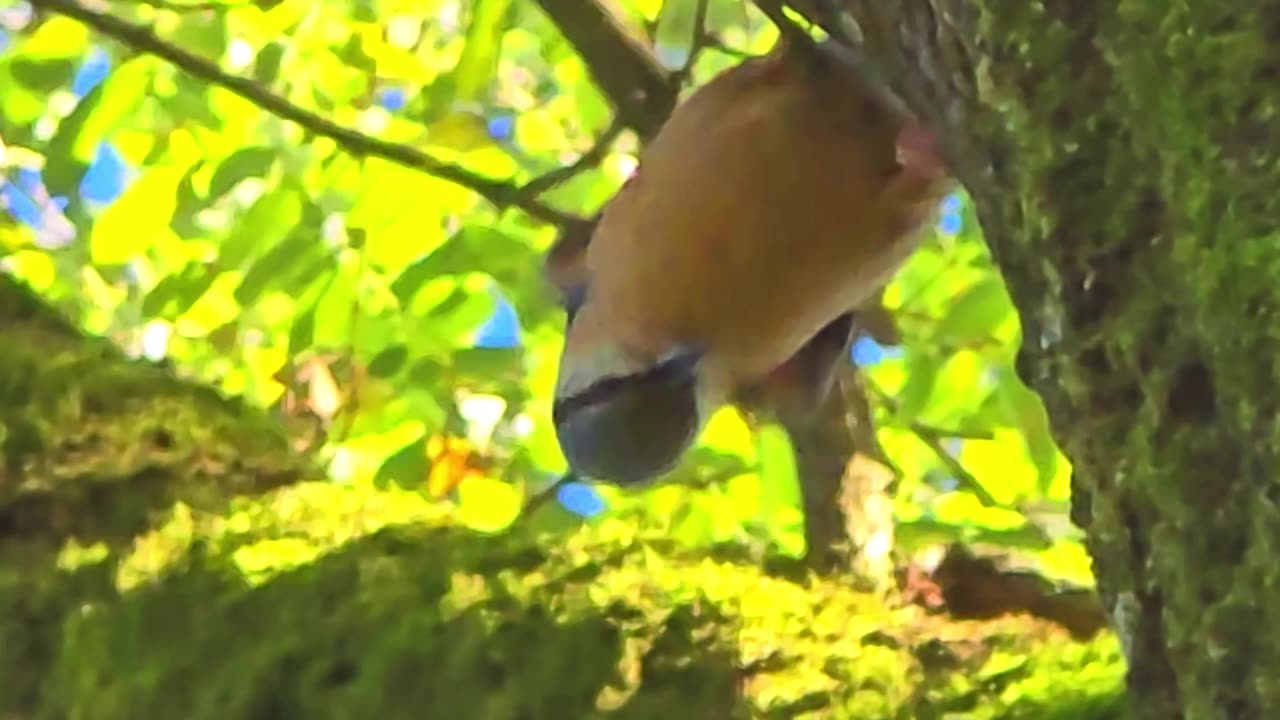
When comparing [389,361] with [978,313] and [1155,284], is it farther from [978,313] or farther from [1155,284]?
[1155,284]

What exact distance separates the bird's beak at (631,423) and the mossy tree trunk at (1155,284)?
240mm

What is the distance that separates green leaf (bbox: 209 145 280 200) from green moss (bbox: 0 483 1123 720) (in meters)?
0.55

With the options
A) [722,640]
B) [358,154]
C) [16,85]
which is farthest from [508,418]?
[722,640]

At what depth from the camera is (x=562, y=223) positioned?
3.13 feet

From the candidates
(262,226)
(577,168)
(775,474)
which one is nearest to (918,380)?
(775,474)

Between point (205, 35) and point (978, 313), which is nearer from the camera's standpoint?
point (978, 313)

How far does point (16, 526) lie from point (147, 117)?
679 mm

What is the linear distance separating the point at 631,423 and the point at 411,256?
0.77m

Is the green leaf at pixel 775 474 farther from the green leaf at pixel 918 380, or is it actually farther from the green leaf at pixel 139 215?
the green leaf at pixel 139 215

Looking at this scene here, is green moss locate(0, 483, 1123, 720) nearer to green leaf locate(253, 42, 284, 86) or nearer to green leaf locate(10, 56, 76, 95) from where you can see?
green leaf locate(253, 42, 284, 86)

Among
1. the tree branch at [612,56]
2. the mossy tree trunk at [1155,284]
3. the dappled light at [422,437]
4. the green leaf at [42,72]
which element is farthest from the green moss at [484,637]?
the green leaf at [42,72]

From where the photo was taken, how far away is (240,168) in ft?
4.47

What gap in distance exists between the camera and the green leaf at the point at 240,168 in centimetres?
137

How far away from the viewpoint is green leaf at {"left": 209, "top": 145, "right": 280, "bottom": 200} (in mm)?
1366
